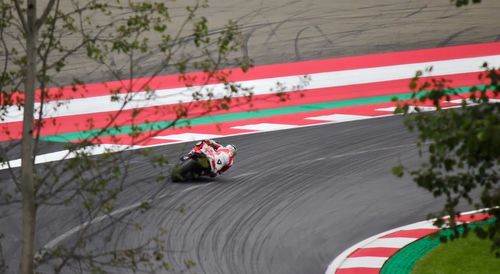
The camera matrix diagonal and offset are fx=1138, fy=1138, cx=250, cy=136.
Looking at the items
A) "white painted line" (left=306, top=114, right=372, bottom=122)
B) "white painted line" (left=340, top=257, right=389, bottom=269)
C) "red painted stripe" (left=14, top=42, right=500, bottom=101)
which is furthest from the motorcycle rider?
"red painted stripe" (left=14, top=42, right=500, bottom=101)

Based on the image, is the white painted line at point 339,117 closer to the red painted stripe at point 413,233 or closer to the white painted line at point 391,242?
the red painted stripe at point 413,233

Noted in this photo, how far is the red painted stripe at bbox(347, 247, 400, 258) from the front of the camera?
582 inches

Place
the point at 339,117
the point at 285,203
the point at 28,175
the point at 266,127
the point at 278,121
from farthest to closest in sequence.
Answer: the point at 339,117 < the point at 278,121 < the point at 266,127 < the point at 285,203 < the point at 28,175

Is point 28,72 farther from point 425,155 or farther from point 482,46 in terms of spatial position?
point 482,46

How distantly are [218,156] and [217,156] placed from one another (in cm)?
2

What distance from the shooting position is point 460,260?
47.4 feet

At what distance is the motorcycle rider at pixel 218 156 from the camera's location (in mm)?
17812

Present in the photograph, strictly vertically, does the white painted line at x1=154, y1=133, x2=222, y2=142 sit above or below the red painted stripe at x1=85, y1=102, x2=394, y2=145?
below

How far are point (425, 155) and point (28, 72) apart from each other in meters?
12.1

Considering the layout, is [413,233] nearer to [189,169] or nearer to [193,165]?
[193,165]

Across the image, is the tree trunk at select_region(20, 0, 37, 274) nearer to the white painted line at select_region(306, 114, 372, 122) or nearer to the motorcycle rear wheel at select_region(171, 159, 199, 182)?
the motorcycle rear wheel at select_region(171, 159, 199, 182)

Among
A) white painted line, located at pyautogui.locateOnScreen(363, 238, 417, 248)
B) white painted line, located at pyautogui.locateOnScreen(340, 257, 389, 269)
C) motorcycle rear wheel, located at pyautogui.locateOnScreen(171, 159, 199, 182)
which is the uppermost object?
motorcycle rear wheel, located at pyautogui.locateOnScreen(171, 159, 199, 182)

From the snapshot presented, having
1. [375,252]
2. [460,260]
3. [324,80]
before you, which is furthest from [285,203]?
[324,80]

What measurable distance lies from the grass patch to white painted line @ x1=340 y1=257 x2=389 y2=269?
469 millimetres
